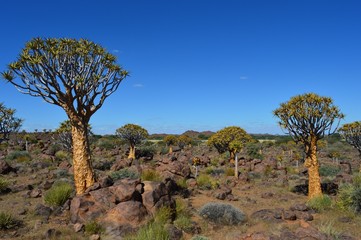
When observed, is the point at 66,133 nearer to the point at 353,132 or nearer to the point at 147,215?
the point at 147,215

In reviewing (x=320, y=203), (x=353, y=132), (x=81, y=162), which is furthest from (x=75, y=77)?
(x=353, y=132)

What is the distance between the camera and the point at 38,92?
35.9 ft

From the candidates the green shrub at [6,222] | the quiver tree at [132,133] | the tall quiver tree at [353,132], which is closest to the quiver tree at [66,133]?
the quiver tree at [132,133]

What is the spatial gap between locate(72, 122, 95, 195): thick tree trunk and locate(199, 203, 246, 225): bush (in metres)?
3.98

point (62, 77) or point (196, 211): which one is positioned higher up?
point (62, 77)

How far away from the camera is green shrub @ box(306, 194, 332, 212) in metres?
12.0

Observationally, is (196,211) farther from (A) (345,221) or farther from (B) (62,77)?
(B) (62,77)

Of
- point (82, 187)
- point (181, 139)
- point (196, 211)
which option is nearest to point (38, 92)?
point (82, 187)

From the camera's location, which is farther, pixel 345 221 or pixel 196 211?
pixel 196 211

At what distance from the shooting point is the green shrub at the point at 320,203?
12.0 metres

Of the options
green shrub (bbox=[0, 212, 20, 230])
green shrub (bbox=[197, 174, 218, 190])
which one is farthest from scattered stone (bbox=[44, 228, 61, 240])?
green shrub (bbox=[197, 174, 218, 190])

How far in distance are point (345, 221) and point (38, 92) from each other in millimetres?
10590

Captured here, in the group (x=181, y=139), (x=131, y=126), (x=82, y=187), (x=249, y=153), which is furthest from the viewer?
(x=181, y=139)

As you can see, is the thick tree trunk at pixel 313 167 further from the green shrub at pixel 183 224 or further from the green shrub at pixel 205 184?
the green shrub at pixel 183 224
